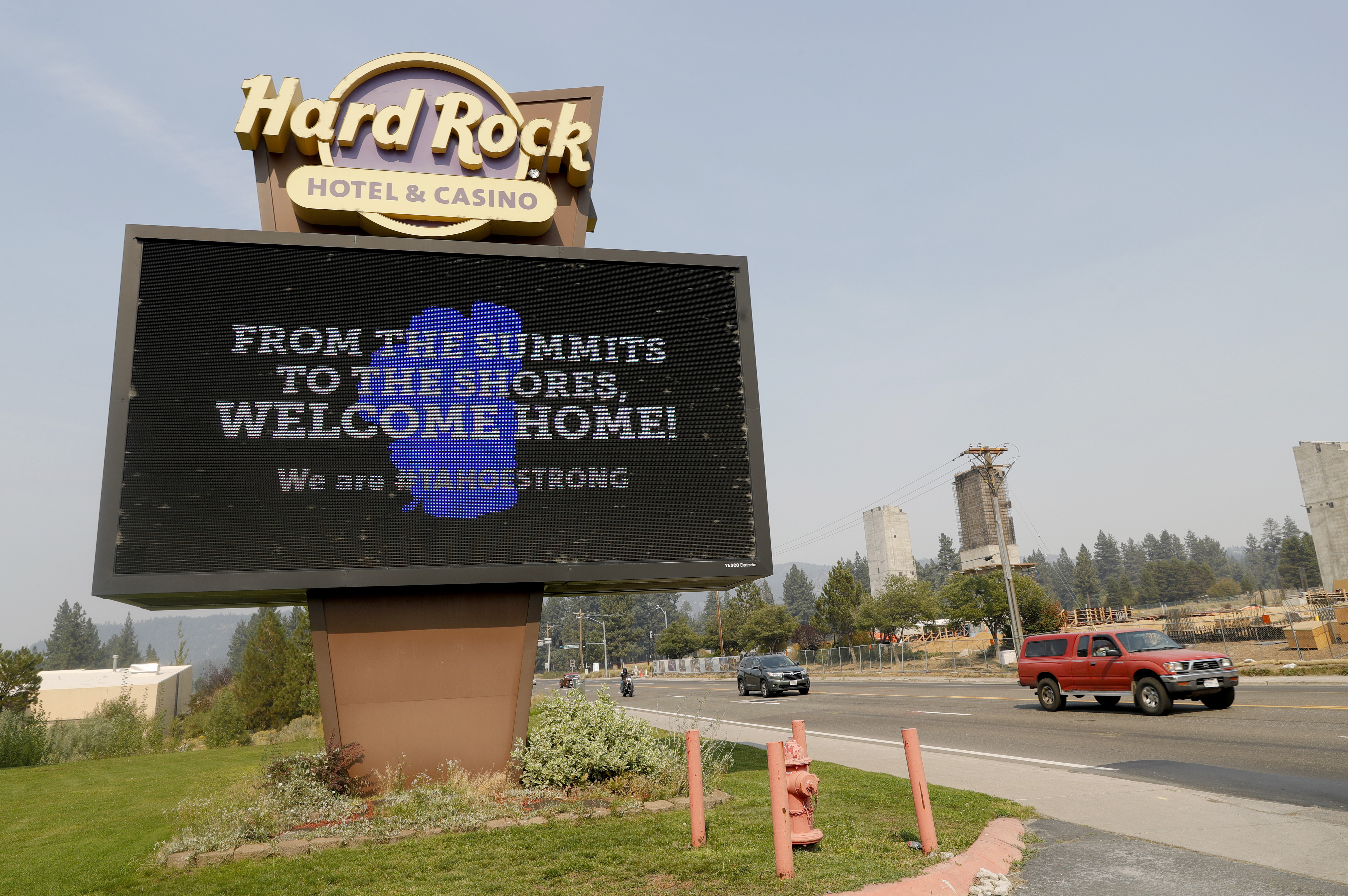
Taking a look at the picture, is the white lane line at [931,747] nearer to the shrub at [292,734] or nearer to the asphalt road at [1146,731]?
the asphalt road at [1146,731]

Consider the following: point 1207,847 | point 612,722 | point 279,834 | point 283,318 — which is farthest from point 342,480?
point 1207,847

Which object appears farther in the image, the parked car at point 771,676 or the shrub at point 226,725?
the parked car at point 771,676

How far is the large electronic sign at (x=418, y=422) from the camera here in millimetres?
9102

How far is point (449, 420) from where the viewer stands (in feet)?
32.9

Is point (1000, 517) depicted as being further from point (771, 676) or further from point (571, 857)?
point (571, 857)

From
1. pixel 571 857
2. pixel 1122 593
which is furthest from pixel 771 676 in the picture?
pixel 1122 593

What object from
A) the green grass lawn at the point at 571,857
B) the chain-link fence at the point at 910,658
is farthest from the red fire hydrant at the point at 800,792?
the chain-link fence at the point at 910,658

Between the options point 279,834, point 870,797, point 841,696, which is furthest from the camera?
point 841,696

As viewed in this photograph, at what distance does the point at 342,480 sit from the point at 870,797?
23.5ft

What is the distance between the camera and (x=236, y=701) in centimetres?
3491

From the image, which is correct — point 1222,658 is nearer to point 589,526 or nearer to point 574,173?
point 589,526

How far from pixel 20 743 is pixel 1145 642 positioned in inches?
1102

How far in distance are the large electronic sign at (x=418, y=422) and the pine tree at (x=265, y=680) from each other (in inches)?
1197

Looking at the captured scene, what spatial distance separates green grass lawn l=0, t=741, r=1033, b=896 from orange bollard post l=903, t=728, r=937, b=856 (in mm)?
170
